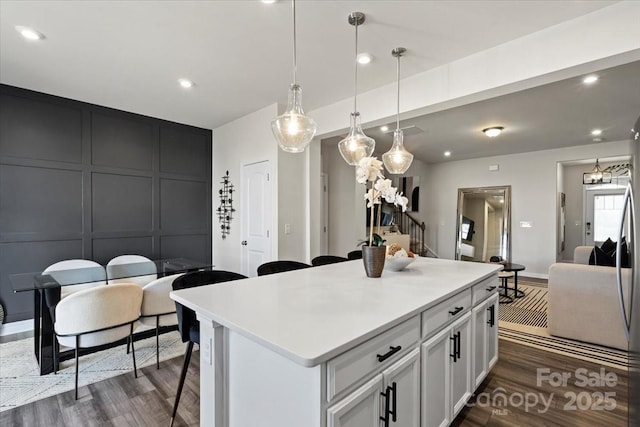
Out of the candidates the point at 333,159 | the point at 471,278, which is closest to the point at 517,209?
the point at 333,159

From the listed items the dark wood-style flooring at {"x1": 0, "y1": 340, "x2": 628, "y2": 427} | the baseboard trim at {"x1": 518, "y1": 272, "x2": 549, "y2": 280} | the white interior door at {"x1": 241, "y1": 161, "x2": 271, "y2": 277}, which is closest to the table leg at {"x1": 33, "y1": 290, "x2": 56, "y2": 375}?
the dark wood-style flooring at {"x1": 0, "y1": 340, "x2": 628, "y2": 427}

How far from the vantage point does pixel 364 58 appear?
2.84 m

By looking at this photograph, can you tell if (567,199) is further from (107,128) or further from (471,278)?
(107,128)

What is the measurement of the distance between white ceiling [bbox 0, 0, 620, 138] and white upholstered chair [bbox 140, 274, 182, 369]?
6.71 feet

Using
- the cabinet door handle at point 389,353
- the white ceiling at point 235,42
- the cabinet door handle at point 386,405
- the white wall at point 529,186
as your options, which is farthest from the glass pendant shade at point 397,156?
the white wall at point 529,186

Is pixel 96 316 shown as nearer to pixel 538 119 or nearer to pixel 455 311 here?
pixel 455 311

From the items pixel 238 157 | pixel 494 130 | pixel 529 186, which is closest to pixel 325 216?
pixel 238 157

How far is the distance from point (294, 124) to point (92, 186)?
11.4ft

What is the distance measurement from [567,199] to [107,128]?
1032 centimetres

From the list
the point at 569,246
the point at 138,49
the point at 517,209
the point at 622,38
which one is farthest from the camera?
the point at 569,246

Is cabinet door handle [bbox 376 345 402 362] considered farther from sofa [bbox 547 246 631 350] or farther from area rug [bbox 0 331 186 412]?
sofa [bbox 547 246 631 350]

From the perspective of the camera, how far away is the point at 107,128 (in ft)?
13.9

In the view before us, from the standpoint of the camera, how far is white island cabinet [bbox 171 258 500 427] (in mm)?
1029

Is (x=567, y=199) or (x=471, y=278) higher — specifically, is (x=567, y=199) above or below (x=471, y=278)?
above
